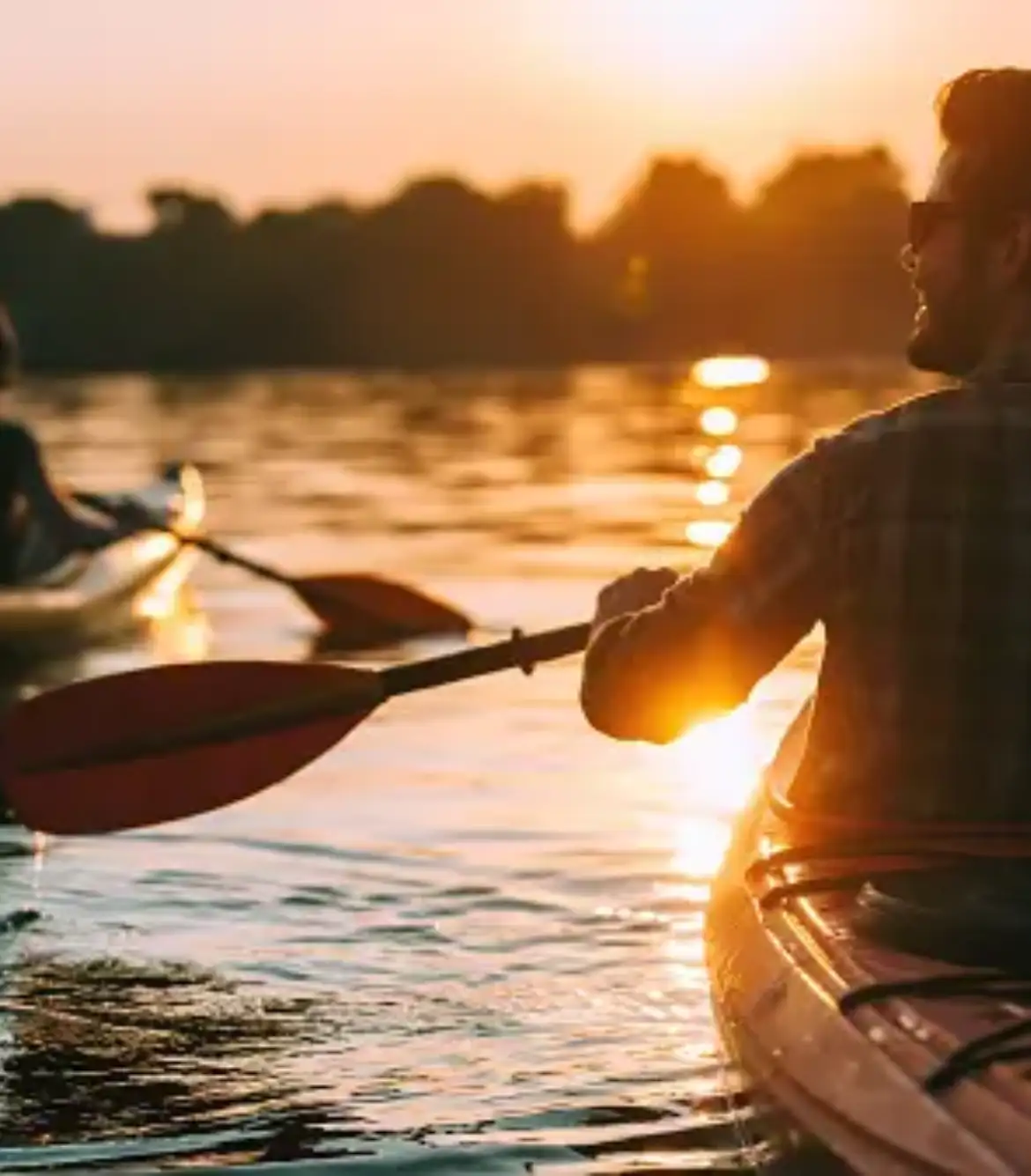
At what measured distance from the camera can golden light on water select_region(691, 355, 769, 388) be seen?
6769 centimetres

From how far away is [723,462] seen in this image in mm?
29594

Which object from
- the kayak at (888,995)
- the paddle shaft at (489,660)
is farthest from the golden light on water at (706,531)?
the kayak at (888,995)

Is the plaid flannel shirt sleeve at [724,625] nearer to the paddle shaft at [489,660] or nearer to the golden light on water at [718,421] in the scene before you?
the paddle shaft at [489,660]

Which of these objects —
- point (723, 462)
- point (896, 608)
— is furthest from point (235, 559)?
point (723, 462)

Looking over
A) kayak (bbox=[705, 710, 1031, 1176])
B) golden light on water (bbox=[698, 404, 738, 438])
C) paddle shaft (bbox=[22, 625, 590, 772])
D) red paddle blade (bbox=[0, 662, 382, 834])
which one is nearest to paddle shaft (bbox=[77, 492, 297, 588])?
red paddle blade (bbox=[0, 662, 382, 834])

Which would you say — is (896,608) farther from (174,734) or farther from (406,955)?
(406,955)

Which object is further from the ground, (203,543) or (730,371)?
(203,543)

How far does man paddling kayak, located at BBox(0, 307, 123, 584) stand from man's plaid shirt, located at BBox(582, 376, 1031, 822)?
703cm

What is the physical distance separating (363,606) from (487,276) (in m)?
91.2

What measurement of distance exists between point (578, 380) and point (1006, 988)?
219 feet

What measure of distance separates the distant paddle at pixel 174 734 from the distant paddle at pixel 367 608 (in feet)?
21.0

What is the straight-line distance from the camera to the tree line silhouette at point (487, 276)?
98625 millimetres

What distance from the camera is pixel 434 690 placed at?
1180 cm

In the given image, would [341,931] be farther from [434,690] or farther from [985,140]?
[434,690]
